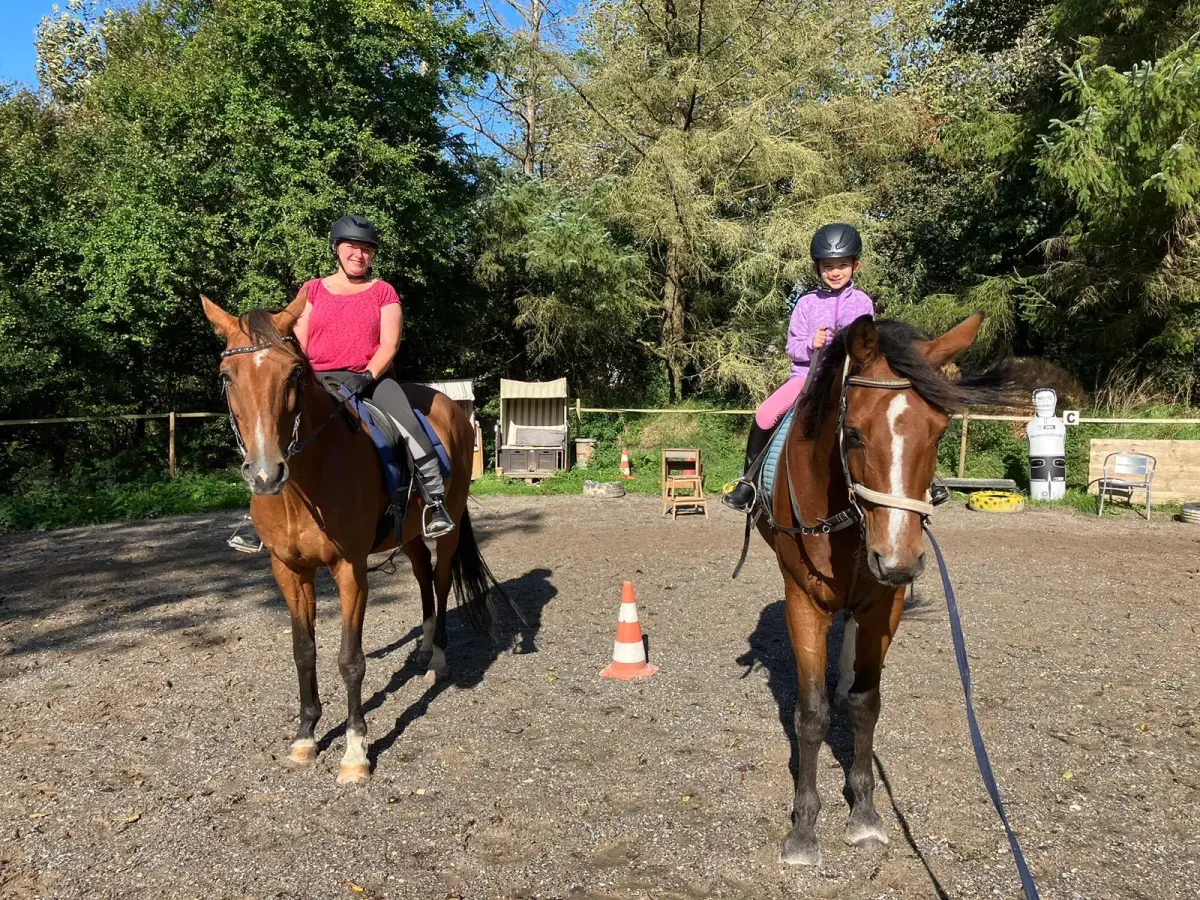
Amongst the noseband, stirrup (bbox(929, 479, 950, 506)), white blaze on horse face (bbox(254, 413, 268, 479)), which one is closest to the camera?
stirrup (bbox(929, 479, 950, 506))

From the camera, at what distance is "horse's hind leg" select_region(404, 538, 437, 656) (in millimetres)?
5586

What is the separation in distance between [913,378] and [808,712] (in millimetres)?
1650

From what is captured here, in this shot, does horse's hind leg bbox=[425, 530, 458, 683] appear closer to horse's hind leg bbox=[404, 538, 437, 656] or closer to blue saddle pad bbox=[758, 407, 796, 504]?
horse's hind leg bbox=[404, 538, 437, 656]

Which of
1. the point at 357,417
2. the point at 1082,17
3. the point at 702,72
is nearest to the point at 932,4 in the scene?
the point at 1082,17

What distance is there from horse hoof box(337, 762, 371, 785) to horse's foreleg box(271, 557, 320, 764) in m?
0.33

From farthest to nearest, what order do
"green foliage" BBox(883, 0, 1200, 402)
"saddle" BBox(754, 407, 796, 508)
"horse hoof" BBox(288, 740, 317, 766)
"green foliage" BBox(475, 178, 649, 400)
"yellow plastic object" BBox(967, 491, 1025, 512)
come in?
"green foliage" BBox(475, 178, 649, 400), "green foliage" BBox(883, 0, 1200, 402), "yellow plastic object" BBox(967, 491, 1025, 512), "horse hoof" BBox(288, 740, 317, 766), "saddle" BBox(754, 407, 796, 508)

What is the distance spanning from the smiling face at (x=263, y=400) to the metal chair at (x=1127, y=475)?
507 inches

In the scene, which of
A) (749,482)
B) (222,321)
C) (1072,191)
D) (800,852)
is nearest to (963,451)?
(1072,191)

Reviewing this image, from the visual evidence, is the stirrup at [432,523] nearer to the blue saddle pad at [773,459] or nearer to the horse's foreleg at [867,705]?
the blue saddle pad at [773,459]

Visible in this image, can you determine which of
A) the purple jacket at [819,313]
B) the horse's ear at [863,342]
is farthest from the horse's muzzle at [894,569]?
the purple jacket at [819,313]

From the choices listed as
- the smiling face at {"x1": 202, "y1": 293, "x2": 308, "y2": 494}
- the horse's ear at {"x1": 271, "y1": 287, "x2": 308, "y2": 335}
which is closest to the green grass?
the horse's ear at {"x1": 271, "y1": 287, "x2": 308, "y2": 335}

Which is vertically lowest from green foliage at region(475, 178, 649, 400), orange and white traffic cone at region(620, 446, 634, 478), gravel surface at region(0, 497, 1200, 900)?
gravel surface at region(0, 497, 1200, 900)

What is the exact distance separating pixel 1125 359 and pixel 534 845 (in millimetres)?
18069

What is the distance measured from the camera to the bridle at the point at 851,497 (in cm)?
245
